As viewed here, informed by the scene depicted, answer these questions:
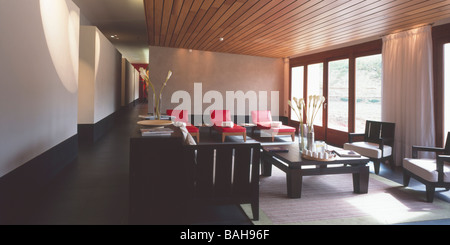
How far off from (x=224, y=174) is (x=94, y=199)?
5.12 feet

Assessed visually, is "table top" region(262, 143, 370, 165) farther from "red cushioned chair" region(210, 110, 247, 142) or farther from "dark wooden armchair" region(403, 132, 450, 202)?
"red cushioned chair" region(210, 110, 247, 142)

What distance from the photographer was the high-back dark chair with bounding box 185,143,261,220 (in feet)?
9.18

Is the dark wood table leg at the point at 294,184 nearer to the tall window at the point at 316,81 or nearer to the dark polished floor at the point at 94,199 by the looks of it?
the dark polished floor at the point at 94,199

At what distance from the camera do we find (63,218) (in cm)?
275

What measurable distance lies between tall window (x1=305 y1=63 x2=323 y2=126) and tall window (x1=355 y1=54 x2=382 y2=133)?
1.52 meters

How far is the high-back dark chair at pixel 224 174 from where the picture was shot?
2.80 m

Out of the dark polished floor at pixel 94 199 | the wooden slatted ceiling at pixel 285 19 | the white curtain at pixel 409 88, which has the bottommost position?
the dark polished floor at pixel 94 199

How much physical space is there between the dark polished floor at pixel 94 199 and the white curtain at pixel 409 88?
0.82m

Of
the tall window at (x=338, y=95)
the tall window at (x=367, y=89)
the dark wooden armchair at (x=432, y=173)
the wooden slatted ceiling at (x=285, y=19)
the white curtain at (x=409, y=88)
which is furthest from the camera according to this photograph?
the tall window at (x=338, y=95)

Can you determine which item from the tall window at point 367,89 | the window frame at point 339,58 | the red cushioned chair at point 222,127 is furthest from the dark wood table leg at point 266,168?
the window frame at point 339,58

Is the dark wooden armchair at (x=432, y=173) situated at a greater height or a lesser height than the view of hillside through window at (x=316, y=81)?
lesser
